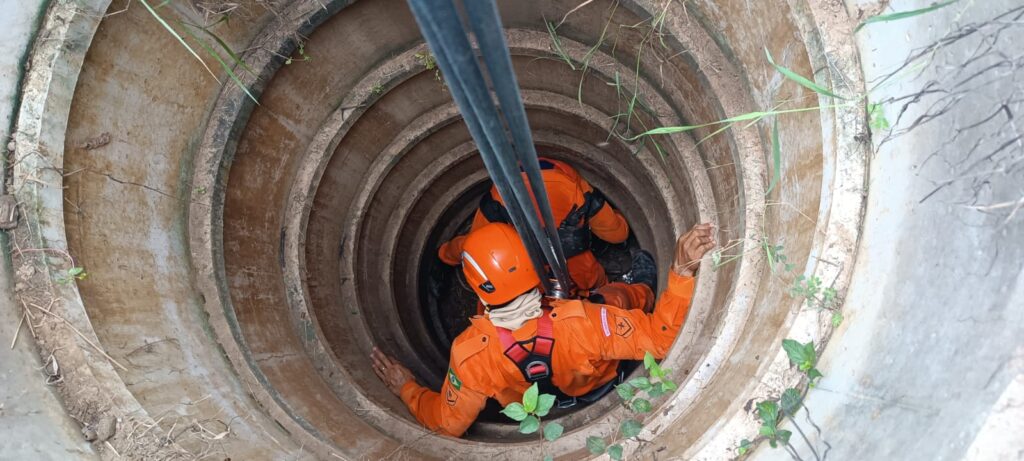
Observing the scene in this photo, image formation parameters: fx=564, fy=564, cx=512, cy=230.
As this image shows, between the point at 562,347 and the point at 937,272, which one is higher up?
the point at 562,347

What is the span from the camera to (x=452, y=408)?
137 inches

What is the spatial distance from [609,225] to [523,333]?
5.66ft

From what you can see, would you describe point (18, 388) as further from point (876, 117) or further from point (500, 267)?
point (876, 117)

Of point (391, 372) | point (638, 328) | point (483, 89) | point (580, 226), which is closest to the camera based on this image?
point (483, 89)

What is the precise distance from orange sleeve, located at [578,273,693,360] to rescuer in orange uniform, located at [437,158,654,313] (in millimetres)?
808

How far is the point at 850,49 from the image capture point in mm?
1934

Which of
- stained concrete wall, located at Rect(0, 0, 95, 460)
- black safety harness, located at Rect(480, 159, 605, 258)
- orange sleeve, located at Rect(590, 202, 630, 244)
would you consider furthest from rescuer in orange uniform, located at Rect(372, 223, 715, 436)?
stained concrete wall, located at Rect(0, 0, 95, 460)

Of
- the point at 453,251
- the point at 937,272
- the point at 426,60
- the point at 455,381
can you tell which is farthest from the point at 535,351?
the point at 937,272

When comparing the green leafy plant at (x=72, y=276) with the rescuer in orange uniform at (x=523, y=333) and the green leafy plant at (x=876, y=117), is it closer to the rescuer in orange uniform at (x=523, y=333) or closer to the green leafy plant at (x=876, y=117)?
the rescuer in orange uniform at (x=523, y=333)

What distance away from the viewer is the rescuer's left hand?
151 inches

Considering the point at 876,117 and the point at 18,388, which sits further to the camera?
the point at 18,388

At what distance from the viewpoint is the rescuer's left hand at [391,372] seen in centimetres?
385

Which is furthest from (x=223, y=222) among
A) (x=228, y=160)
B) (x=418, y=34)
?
(x=418, y=34)

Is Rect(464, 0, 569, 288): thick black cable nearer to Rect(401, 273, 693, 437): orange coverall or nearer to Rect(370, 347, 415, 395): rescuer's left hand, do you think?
Rect(401, 273, 693, 437): orange coverall
